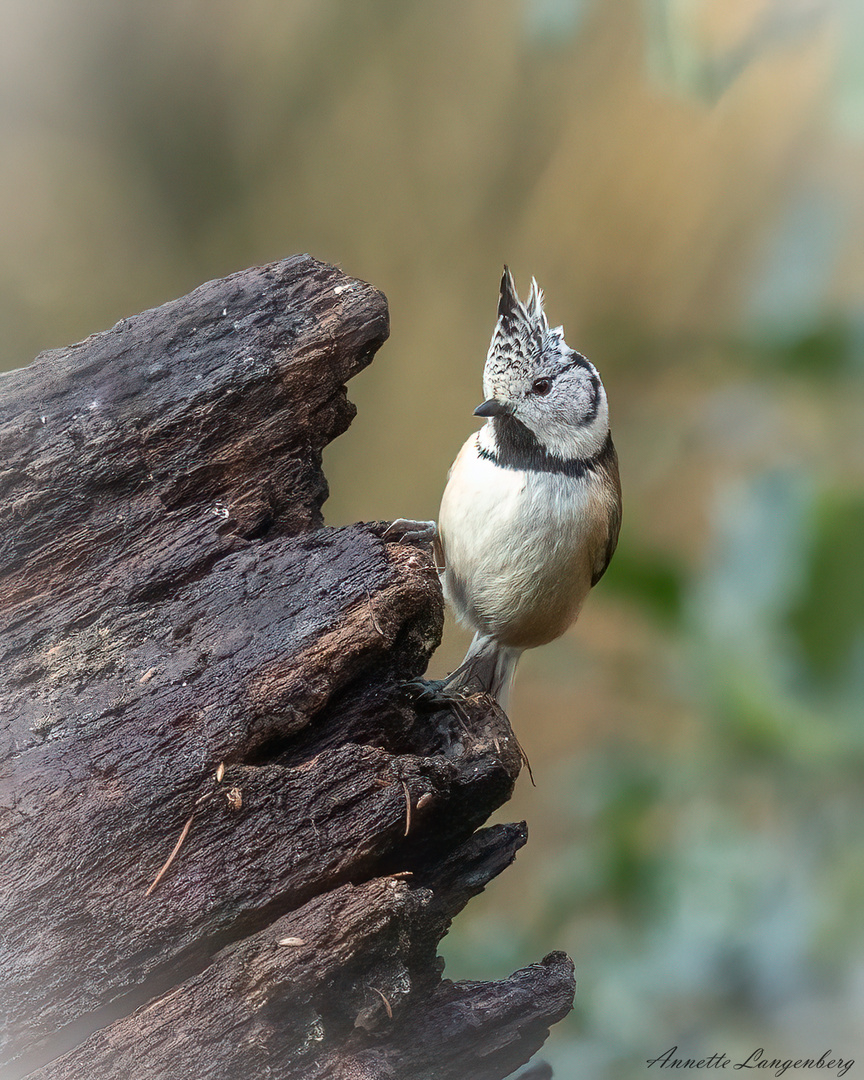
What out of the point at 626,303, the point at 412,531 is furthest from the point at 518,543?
the point at 626,303

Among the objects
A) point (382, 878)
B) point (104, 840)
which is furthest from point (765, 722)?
point (104, 840)

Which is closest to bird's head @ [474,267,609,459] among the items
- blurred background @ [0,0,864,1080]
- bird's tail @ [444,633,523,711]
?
blurred background @ [0,0,864,1080]

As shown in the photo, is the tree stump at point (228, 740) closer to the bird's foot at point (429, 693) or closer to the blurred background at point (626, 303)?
the bird's foot at point (429, 693)

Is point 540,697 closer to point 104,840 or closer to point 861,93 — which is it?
point 104,840

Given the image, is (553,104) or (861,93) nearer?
(861,93)

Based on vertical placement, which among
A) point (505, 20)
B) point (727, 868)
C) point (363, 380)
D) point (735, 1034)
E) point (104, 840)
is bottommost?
point (735, 1034)

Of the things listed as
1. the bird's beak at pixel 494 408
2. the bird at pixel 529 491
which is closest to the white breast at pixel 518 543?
the bird at pixel 529 491

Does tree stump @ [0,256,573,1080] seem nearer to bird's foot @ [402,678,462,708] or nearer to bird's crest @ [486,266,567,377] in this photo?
bird's foot @ [402,678,462,708]
